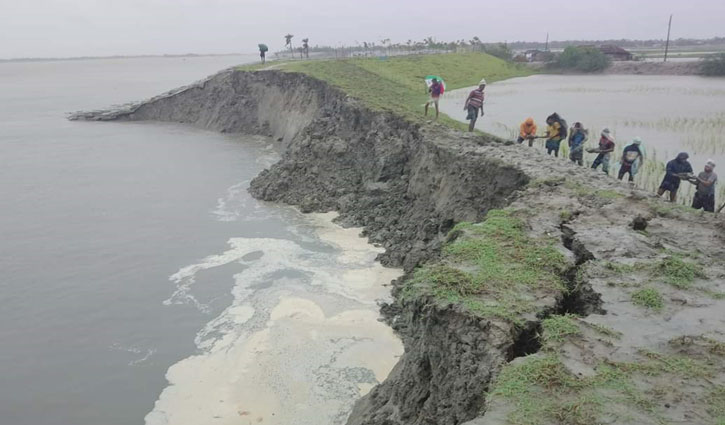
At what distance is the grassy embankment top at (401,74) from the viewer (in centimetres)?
2666

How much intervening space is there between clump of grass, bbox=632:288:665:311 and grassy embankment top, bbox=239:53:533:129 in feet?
45.3

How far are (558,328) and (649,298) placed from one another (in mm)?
1620

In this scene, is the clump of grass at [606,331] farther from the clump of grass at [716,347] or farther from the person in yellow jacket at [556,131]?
the person in yellow jacket at [556,131]

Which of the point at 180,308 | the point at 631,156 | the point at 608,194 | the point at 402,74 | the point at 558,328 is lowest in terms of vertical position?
the point at 180,308

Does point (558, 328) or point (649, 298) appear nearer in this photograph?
point (558, 328)

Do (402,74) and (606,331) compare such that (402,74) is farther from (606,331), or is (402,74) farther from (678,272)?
(606,331)

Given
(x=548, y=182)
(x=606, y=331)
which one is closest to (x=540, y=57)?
(x=548, y=182)

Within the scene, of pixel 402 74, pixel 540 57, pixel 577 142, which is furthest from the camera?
pixel 540 57

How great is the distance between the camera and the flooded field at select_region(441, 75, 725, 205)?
1832 cm

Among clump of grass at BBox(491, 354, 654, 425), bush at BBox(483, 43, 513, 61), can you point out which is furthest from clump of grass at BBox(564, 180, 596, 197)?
bush at BBox(483, 43, 513, 61)

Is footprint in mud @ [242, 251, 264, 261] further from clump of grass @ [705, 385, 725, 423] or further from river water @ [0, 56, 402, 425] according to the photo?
clump of grass @ [705, 385, 725, 423]

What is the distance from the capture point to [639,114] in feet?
87.7

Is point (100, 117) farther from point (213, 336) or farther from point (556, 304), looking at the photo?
point (556, 304)

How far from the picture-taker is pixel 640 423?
5059 mm
